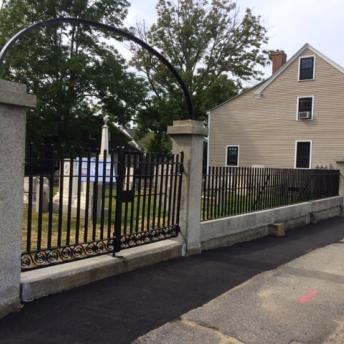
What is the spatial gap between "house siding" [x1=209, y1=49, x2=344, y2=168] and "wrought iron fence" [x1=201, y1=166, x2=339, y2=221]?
37.7ft

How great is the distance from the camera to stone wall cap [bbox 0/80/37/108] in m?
3.66

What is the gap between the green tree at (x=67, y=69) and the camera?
26.4m

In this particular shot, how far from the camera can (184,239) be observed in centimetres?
664

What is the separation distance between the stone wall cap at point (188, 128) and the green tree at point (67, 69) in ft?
68.5

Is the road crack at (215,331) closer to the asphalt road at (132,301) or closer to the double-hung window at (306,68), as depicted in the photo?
the asphalt road at (132,301)

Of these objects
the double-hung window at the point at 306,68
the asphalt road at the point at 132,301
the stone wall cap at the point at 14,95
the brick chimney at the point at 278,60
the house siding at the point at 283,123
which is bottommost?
the asphalt road at the point at 132,301

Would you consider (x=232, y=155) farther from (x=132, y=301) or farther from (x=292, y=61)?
(x=132, y=301)

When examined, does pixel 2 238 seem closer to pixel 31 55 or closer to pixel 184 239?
pixel 184 239

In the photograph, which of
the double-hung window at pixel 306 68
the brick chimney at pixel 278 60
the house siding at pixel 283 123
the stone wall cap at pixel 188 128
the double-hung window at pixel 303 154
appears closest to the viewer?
the stone wall cap at pixel 188 128

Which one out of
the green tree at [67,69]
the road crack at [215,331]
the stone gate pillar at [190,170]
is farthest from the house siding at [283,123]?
the road crack at [215,331]

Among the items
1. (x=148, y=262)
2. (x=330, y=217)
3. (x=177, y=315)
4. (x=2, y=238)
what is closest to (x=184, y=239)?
(x=148, y=262)

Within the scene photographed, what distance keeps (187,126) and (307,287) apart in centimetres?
293

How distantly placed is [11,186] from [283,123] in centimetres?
2439

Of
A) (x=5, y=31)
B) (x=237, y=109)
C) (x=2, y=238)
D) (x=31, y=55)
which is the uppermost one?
(x=5, y=31)
